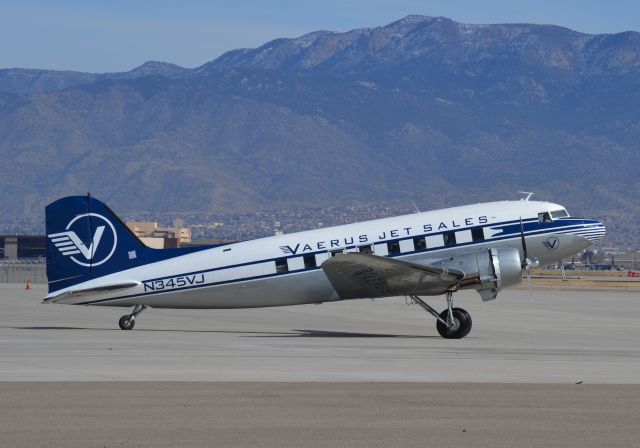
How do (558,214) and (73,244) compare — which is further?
(558,214)

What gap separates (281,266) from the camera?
133 feet

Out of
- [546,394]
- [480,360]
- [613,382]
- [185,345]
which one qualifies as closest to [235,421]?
[546,394]

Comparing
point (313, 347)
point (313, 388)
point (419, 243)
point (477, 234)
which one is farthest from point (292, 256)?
point (313, 388)

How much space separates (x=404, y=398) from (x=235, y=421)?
3995 mm

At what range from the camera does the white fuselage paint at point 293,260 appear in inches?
1587

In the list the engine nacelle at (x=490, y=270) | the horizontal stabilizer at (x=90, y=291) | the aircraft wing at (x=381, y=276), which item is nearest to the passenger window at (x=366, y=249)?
the aircraft wing at (x=381, y=276)

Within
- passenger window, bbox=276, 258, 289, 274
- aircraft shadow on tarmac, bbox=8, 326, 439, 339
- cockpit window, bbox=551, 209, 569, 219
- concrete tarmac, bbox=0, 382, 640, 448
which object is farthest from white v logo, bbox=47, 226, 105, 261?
concrete tarmac, bbox=0, 382, 640, 448

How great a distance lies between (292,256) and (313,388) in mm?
15754

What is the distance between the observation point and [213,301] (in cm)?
4088

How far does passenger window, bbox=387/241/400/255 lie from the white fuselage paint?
10 cm

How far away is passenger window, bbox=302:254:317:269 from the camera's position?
40.5 m

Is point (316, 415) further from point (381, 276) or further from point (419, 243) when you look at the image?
point (419, 243)

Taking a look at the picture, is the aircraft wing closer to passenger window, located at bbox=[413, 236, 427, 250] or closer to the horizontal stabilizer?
passenger window, located at bbox=[413, 236, 427, 250]

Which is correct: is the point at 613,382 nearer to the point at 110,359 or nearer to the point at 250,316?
the point at 110,359
